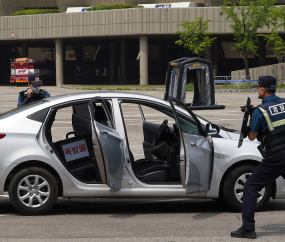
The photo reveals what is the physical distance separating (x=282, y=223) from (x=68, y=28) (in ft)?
147

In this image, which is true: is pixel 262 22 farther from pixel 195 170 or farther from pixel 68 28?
pixel 195 170

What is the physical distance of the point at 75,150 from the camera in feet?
21.3

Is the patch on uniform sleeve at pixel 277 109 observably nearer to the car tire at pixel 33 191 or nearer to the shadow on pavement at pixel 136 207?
the shadow on pavement at pixel 136 207

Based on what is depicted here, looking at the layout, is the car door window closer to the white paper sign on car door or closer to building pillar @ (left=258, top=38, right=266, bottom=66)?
the white paper sign on car door

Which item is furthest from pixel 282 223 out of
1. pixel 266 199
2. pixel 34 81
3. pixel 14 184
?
pixel 34 81

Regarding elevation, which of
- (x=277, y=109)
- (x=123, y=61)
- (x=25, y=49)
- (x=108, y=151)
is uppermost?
(x=25, y=49)

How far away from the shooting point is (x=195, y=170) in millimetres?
5746

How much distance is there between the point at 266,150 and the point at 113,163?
5.73 ft

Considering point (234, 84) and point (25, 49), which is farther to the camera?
point (25, 49)

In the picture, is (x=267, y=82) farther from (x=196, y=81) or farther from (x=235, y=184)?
(x=196, y=81)

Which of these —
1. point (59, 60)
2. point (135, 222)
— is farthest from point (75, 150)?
point (59, 60)

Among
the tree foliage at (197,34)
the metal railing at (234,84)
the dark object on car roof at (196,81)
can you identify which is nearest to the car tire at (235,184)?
the dark object on car roof at (196,81)

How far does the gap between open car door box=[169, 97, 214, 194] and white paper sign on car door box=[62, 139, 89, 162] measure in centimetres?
134

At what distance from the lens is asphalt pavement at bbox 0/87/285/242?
518cm
